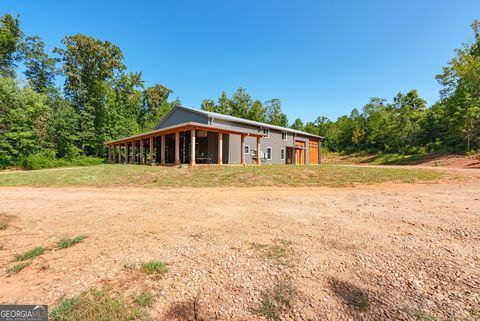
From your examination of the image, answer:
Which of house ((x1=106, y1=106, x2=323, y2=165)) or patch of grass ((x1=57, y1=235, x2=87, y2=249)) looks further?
house ((x1=106, y1=106, x2=323, y2=165))

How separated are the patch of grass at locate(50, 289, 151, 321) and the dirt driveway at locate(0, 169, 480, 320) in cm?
15

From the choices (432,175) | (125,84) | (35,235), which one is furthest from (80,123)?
(432,175)

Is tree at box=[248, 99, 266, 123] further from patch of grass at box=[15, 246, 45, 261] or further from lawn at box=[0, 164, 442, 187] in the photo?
patch of grass at box=[15, 246, 45, 261]

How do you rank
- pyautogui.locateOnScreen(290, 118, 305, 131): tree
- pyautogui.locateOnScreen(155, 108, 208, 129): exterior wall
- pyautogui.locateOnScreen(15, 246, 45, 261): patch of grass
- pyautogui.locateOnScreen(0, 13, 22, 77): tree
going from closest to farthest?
pyautogui.locateOnScreen(15, 246, 45, 261): patch of grass, pyautogui.locateOnScreen(155, 108, 208, 129): exterior wall, pyautogui.locateOnScreen(0, 13, 22, 77): tree, pyautogui.locateOnScreen(290, 118, 305, 131): tree

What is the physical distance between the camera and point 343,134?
45.3 metres

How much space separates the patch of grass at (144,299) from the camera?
2215 mm

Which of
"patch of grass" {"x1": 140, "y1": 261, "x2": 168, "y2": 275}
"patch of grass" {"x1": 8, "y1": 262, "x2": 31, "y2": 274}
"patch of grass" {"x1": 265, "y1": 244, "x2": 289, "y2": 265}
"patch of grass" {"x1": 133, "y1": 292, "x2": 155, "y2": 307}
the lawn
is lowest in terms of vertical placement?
"patch of grass" {"x1": 133, "y1": 292, "x2": 155, "y2": 307}

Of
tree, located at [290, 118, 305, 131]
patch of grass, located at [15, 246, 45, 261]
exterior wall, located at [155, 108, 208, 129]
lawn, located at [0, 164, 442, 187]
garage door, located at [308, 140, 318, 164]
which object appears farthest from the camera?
tree, located at [290, 118, 305, 131]

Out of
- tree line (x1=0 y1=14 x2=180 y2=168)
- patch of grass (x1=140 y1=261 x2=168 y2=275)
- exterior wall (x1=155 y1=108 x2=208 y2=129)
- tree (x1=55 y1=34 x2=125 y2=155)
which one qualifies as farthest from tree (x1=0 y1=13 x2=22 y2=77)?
patch of grass (x1=140 y1=261 x2=168 y2=275)

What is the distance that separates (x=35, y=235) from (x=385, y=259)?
5821 millimetres

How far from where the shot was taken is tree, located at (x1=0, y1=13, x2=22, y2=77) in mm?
26984

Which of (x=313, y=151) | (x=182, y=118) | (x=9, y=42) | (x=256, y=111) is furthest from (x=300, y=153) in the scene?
(x=9, y=42)

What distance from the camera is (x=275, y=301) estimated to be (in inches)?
88.0

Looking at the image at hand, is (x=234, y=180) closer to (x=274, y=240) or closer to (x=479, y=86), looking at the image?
(x=274, y=240)
